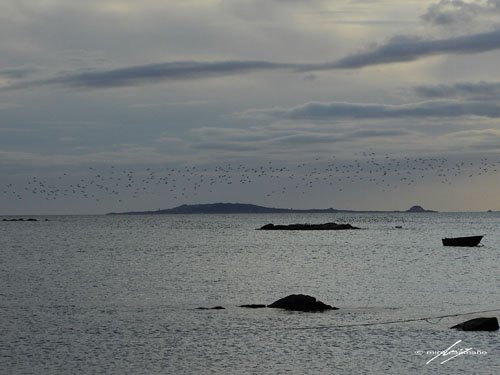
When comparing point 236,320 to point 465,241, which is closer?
point 236,320

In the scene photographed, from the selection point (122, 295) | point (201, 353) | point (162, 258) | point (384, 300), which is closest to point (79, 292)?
point (122, 295)

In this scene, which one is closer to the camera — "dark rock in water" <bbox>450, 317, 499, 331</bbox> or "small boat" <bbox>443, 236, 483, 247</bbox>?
"dark rock in water" <bbox>450, 317, 499, 331</bbox>

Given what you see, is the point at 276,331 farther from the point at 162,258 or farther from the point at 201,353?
the point at 162,258

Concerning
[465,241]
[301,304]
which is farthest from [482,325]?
[465,241]

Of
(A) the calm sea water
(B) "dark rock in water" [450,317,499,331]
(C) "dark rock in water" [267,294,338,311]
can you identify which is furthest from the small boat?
(B) "dark rock in water" [450,317,499,331]

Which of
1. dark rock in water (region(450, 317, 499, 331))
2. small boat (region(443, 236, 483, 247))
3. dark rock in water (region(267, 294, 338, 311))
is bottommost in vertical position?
small boat (region(443, 236, 483, 247))

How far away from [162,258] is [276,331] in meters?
67.2

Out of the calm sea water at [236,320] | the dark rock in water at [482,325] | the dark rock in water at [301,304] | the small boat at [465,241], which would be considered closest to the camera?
the calm sea water at [236,320]

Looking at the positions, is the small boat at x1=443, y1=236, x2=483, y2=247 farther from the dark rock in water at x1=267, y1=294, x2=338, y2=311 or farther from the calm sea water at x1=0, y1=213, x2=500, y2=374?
the dark rock in water at x1=267, y1=294, x2=338, y2=311

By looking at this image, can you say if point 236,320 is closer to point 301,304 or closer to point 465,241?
point 301,304

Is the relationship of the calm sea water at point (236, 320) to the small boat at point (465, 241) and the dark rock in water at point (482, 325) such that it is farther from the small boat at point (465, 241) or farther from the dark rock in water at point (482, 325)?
the small boat at point (465, 241)

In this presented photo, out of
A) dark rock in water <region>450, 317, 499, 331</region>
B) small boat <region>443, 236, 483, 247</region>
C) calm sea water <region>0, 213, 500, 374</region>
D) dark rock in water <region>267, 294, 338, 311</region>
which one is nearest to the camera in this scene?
calm sea water <region>0, 213, 500, 374</region>

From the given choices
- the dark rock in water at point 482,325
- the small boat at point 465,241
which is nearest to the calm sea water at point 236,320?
the dark rock in water at point 482,325

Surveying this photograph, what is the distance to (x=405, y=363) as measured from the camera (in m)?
33.5
